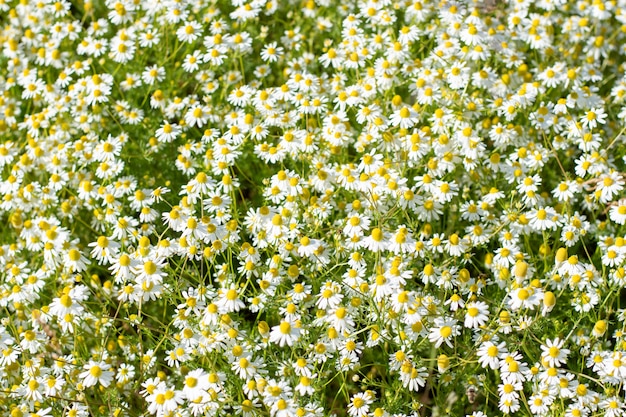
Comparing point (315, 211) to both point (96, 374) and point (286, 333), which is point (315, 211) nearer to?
point (286, 333)

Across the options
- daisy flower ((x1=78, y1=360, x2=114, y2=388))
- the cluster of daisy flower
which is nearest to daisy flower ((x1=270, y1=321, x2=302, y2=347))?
the cluster of daisy flower

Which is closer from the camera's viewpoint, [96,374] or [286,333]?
[286,333]

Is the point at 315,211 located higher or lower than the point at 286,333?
higher

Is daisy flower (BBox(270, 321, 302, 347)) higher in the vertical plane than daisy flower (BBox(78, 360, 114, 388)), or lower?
higher

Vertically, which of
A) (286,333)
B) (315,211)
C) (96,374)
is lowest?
(96,374)

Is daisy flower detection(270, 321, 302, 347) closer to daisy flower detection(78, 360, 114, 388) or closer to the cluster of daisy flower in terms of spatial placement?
the cluster of daisy flower

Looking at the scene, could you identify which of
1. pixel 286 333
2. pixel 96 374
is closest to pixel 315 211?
pixel 286 333

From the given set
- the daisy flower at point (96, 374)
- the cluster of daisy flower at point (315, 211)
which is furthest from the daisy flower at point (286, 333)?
the daisy flower at point (96, 374)

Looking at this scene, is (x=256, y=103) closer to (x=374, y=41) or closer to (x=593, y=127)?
(x=374, y=41)
